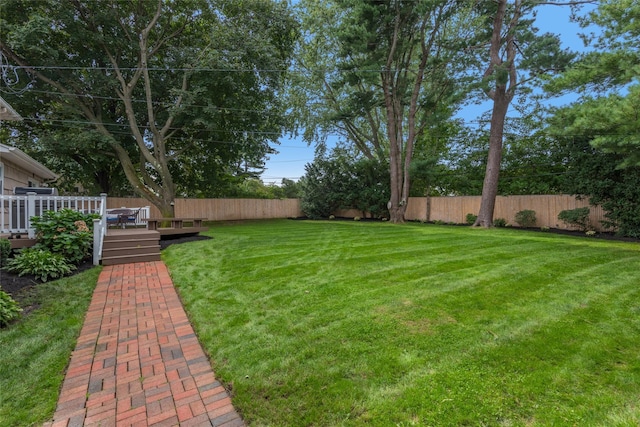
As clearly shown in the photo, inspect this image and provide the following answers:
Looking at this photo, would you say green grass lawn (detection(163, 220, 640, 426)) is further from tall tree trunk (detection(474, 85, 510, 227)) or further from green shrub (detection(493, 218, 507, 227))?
green shrub (detection(493, 218, 507, 227))

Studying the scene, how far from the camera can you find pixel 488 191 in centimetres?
1184

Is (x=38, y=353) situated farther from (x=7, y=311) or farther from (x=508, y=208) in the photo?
(x=508, y=208)

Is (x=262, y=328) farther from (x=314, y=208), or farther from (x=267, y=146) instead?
(x=314, y=208)

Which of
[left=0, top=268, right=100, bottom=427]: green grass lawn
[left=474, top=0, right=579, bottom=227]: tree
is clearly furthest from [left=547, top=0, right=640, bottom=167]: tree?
[left=0, top=268, right=100, bottom=427]: green grass lawn

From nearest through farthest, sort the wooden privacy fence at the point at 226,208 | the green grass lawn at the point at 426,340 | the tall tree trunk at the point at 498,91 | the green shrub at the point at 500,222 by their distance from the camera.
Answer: the green grass lawn at the point at 426,340
the tall tree trunk at the point at 498,91
the green shrub at the point at 500,222
the wooden privacy fence at the point at 226,208

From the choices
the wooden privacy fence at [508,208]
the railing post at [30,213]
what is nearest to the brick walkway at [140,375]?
the railing post at [30,213]

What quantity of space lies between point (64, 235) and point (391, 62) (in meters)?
13.8

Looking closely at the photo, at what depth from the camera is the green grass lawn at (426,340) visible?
176cm

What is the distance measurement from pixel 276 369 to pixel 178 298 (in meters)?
2.40

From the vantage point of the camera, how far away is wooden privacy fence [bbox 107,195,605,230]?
11609 millimetres

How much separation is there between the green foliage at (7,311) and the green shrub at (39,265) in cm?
150

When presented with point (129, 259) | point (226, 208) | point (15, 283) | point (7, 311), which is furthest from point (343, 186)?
point (7, 311)

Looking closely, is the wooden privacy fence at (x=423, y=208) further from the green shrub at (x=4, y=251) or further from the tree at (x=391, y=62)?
the green shrub at (x=4, y=251)

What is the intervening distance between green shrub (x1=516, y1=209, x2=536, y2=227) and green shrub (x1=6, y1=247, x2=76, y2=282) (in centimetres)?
1455
